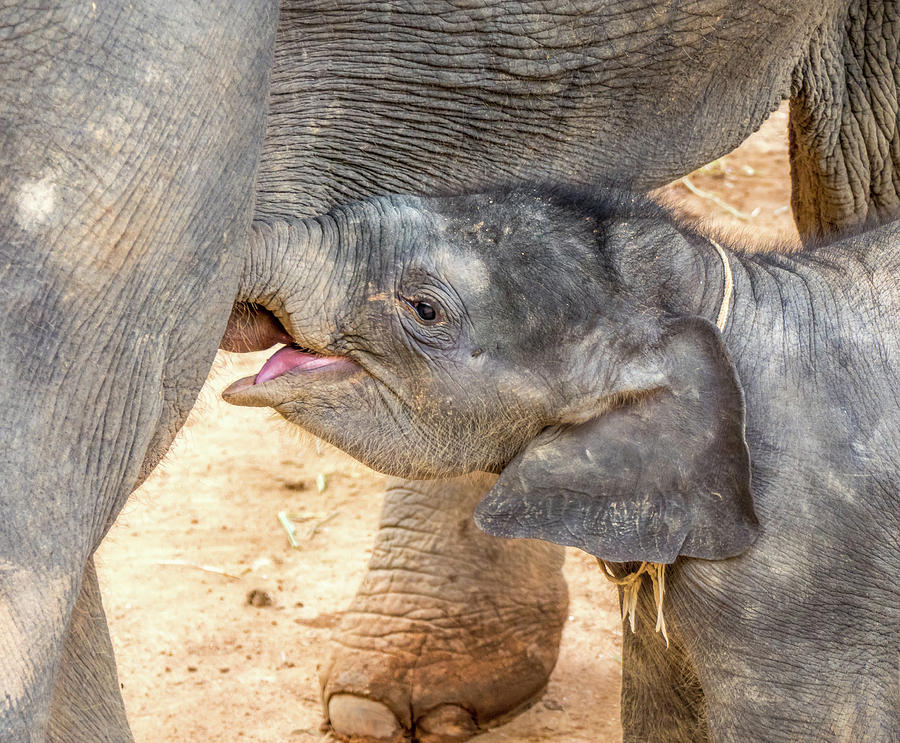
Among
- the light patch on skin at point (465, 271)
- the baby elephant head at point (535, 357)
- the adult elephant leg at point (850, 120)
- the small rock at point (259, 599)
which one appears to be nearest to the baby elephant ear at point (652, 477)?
the baby elephant head at point (535, 357)

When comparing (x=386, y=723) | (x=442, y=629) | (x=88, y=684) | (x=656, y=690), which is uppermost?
(x=442, y=629)

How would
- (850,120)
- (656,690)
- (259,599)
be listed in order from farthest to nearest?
(259,599), (850,120), (656,690)

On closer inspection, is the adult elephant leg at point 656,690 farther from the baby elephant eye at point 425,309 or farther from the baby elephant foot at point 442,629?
the baby elephant eye at point 425,309

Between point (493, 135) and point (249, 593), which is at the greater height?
point (493, 135)

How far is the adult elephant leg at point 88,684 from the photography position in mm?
2457

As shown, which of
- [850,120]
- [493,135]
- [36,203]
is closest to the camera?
[36,203]

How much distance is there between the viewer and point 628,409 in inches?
96.0

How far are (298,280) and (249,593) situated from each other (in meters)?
1.84

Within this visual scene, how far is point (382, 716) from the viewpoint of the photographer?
3471 mm

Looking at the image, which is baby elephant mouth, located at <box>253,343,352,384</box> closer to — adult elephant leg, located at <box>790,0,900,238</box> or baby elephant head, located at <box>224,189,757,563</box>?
baby elephant head, located at <box>224,189,757,563</box>

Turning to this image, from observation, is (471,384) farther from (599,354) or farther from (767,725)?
(767,725)

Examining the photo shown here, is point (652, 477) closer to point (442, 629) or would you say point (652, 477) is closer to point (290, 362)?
point (290, 362)

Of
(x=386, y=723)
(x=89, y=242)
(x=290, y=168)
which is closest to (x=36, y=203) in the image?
(x=89, y=242)

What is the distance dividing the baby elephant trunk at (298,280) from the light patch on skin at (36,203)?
504 millimetres
